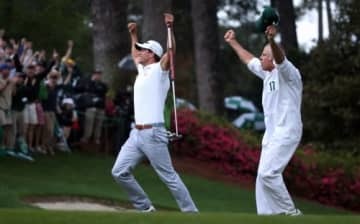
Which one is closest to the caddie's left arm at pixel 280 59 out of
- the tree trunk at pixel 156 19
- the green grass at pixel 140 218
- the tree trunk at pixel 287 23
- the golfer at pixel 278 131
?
the golfer at pixel 278 131

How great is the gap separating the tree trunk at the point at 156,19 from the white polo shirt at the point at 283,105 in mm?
13276

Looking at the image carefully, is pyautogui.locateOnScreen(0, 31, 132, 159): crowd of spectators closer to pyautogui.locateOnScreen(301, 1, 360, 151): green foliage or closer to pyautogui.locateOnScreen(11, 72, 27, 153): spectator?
pyautogui.locateOnScreen(11, 72, 27, 153): spectator

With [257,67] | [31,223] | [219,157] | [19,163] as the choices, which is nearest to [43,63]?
[19,163]

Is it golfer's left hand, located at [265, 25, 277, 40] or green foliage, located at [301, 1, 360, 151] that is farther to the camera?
green foliage, located at [301, 1, 360, 151]

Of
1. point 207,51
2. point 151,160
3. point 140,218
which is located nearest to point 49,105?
point 151,160

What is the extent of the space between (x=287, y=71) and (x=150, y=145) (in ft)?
6.39

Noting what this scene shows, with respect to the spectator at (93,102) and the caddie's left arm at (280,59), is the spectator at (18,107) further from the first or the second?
the caddie's left arm at (280,59)

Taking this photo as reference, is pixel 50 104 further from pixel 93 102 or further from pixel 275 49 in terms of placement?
pixel 275 49

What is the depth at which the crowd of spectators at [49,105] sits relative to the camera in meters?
19.3

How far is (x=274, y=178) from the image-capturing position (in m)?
11.1

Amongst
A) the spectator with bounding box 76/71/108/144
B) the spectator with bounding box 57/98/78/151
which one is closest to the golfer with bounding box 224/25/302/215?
the spectator with bounding box 57/98/78/151

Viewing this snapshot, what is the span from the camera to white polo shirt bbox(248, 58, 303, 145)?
11195mm

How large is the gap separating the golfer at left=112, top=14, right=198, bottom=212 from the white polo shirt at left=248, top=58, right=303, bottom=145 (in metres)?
1.41

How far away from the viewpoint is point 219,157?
23078 mm
